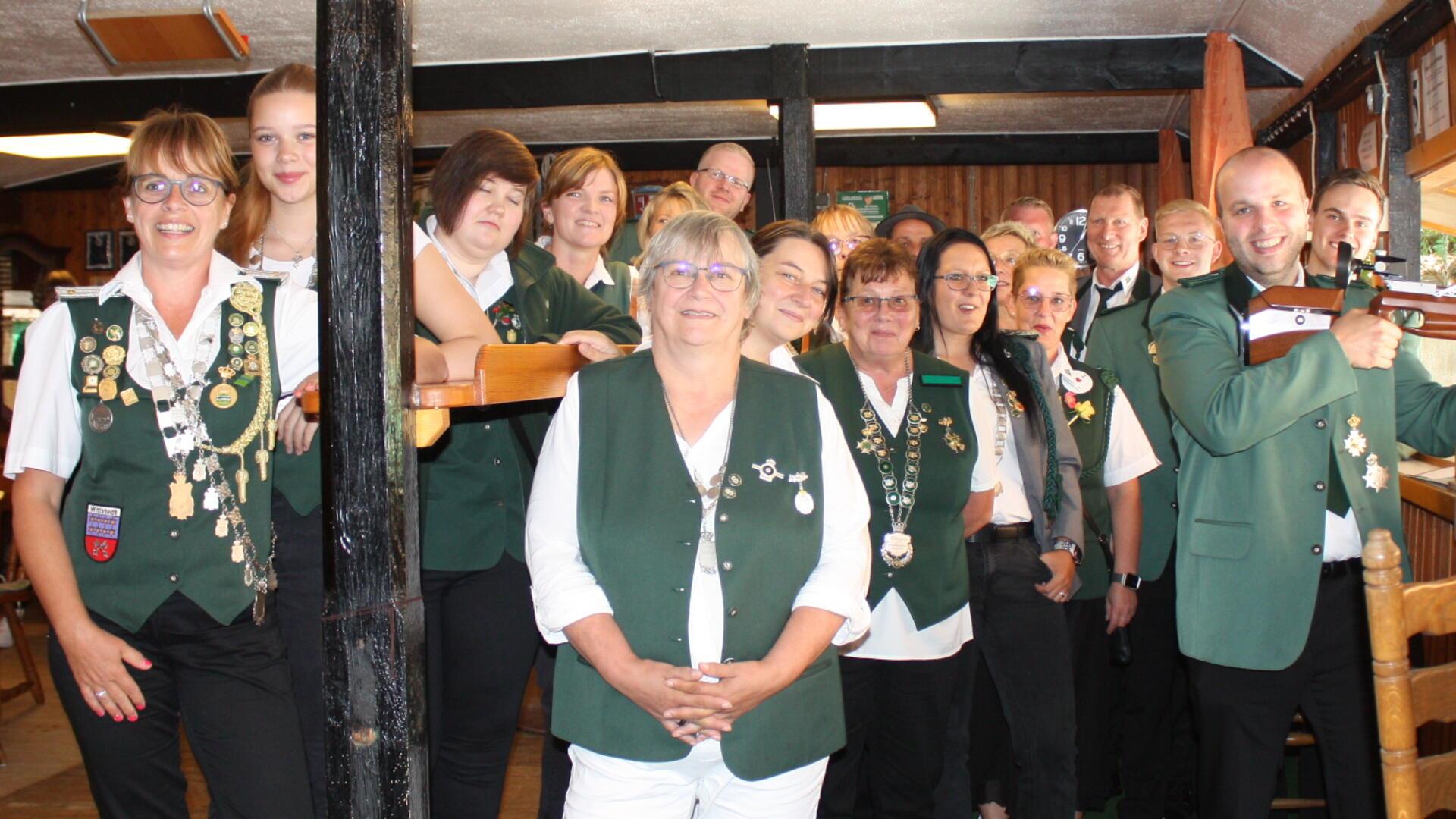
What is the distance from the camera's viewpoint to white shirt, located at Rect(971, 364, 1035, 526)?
301 cm

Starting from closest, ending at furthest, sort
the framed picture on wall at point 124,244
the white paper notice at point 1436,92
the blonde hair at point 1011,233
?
the blonde hair at point 1011,233 → the white paper notice at point 1436,92 → the framed picture on wall at point 124,244

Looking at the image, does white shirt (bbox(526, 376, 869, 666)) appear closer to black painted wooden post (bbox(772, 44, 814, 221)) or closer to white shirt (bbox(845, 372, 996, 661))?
white shirt (bbox(845, 372, 996, 661))

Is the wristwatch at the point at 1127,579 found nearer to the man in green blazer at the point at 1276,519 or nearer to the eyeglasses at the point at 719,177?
the man in green blazer at the point at 1276,519

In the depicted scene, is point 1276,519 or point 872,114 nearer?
point 1276,519

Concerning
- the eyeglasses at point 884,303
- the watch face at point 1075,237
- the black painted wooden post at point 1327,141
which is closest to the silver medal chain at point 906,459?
the eyeglasses at point 884,303

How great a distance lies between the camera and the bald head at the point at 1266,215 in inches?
98.4

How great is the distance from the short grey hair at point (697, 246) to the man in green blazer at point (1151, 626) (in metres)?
1.69

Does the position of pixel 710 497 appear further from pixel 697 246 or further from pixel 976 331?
pixel 976 331

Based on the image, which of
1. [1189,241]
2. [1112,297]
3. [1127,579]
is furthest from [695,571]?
[1112,297]

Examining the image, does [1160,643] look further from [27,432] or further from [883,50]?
[883,50]

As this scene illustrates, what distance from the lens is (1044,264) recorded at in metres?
3.53

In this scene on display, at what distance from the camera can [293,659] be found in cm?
220

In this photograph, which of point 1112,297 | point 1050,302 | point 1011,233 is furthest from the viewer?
point 1112,297

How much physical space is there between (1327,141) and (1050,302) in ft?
12.3
